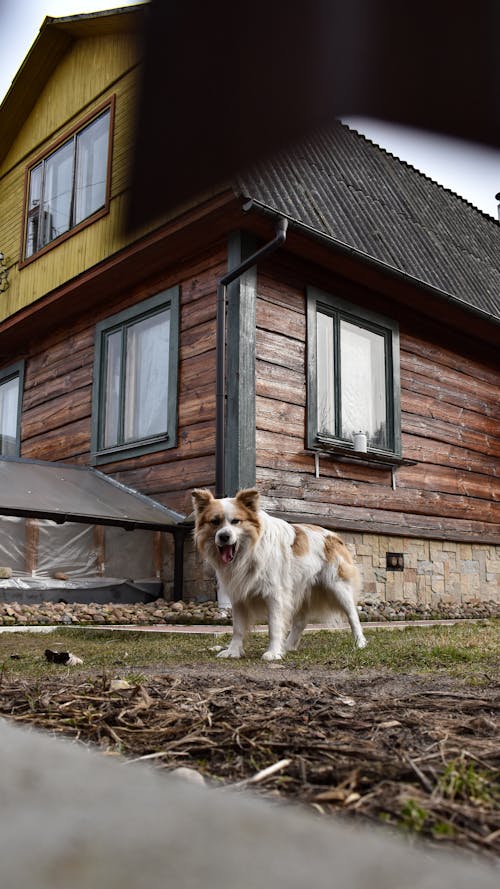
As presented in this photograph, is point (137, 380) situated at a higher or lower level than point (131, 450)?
higher

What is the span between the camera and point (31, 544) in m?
7.77

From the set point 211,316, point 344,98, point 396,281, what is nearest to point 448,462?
point 396,281

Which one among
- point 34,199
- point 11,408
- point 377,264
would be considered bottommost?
point 11,408

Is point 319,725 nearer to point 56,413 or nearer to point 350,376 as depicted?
point 350,376

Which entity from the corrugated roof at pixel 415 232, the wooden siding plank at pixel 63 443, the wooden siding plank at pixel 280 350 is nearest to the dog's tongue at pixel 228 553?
the corrugated roof at pixel 415 232

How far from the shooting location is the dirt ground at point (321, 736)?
3.43 ft

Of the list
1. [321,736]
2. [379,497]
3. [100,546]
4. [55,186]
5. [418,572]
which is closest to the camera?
[321,736]

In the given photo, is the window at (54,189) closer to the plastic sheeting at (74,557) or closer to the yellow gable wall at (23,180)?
the yellow gable wall at (23,180)

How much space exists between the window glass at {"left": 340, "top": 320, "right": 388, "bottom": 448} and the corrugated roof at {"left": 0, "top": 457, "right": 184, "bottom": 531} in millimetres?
2258

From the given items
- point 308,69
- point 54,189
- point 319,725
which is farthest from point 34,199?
point 308,69

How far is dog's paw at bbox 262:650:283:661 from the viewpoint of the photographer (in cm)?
385

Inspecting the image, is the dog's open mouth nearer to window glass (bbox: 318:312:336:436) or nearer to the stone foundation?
the stone foundation

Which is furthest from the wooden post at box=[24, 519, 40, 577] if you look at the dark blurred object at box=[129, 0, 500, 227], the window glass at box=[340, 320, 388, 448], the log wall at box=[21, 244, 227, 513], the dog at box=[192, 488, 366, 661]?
the dark blurred object at box=[129, 0, 500, 227]

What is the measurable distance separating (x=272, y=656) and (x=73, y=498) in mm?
4147
